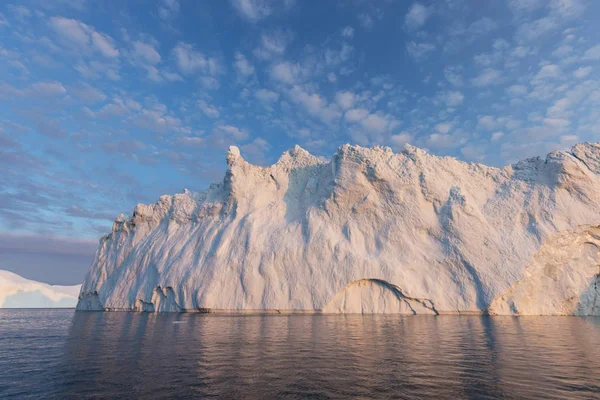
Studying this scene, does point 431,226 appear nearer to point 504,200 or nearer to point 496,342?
point 504,200

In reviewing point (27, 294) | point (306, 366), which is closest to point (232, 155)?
point (306, 366)

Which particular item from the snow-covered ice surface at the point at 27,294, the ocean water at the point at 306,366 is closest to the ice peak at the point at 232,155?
the ocean water at the point at 306,366

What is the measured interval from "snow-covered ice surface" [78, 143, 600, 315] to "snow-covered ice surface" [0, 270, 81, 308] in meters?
45.7

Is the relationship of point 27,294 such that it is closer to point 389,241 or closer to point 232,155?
point 232,155

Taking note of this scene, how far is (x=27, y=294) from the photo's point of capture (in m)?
71.4

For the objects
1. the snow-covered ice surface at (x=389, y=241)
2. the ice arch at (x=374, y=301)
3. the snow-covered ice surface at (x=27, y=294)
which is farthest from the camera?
the snow-covered ice surface at (x=27, y=294)

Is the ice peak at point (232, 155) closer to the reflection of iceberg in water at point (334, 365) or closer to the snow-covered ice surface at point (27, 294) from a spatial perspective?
the reflection of iceberg in water at point (334, 365)

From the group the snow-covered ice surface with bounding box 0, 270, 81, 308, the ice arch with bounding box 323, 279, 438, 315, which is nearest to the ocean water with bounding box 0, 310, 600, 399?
the ice arch with bounding box 323, 279, 438, 315

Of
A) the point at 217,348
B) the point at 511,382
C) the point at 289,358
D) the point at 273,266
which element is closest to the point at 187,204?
the point at 273,266

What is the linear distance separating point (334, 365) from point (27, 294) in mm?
85929

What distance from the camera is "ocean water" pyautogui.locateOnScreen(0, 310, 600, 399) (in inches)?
293

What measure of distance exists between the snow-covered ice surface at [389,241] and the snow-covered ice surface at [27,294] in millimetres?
45727

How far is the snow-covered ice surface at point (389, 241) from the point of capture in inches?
1177

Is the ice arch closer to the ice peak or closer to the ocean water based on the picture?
the ocean water
